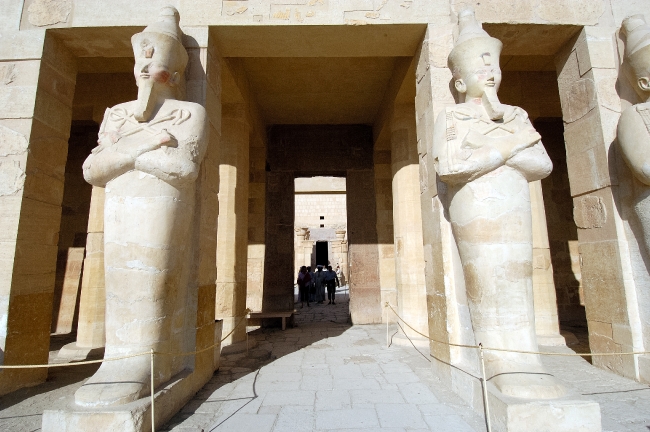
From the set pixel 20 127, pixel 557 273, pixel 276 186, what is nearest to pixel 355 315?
pixel 276 186

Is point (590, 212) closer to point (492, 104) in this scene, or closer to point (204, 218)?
point (492, 104)

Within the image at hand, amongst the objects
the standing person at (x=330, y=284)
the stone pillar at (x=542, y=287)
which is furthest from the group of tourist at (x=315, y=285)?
the stone pillar at (x=542, y=287)

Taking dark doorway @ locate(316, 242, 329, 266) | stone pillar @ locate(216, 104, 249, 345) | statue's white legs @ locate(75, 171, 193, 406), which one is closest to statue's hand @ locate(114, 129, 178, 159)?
statue's white legs @ locate(75, 171, 193, 406)

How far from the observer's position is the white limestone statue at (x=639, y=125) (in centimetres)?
302

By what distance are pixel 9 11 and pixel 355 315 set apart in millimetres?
6761

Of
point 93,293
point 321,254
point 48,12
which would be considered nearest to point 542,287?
point 93,293

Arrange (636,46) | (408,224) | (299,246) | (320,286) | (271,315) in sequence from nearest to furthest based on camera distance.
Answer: (636,46), (408,224), (271,315), (320,286), (299,246)

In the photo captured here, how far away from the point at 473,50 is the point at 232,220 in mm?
3941

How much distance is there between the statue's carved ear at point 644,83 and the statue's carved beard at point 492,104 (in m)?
1.50

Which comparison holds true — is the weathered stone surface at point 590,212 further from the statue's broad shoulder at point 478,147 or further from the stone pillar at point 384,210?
the stone pillar at point 384,210

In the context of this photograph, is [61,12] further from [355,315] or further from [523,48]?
[355,315]

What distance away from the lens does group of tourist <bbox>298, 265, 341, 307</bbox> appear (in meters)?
11.8

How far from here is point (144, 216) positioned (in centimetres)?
265

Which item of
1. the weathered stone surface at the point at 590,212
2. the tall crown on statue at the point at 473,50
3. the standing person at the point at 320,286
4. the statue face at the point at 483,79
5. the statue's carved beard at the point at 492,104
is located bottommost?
the standing person at the point at 320,286
